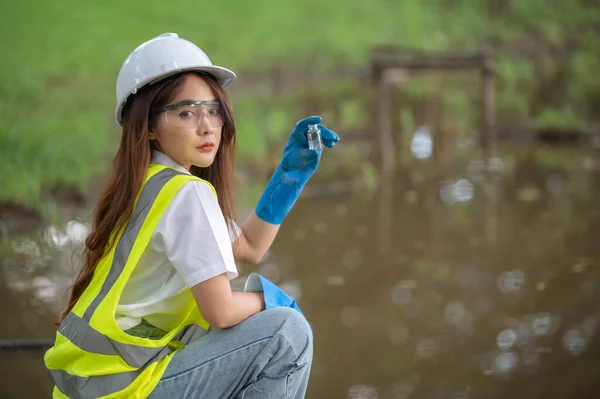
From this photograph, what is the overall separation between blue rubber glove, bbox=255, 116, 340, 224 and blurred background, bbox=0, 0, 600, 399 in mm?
532

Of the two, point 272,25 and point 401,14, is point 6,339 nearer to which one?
point 272,25

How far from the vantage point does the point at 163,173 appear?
72.4 inches

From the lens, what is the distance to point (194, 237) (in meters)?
1.74

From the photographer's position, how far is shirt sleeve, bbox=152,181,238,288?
Answer: 67.9 inches

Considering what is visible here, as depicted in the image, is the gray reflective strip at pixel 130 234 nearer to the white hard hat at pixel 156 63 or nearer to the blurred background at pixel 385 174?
the white hard hat at pixel 156 63

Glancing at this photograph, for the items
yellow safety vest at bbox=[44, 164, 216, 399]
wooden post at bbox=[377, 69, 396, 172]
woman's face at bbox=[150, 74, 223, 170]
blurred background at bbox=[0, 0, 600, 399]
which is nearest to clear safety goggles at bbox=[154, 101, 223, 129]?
woman's face at bbox=[150, 74, 223, 170]

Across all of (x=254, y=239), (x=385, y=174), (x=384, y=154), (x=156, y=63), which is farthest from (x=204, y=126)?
(x=384, y=154)

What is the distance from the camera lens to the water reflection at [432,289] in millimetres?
2869

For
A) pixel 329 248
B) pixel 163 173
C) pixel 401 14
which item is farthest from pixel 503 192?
pixel 401 14

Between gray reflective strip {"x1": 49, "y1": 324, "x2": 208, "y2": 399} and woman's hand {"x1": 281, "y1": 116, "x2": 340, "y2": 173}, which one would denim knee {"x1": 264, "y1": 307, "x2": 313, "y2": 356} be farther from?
woman's hand {"x1": 281, "y1": 116, "x2": 340, "y2": 173}

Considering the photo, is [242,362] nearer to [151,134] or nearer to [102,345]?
[102,345]

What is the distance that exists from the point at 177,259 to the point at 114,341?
0.19 m

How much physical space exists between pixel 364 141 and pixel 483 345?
5655mm

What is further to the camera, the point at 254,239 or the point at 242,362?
the point at 254,239
